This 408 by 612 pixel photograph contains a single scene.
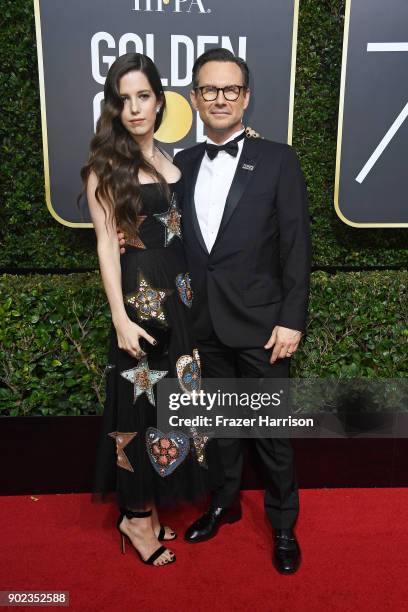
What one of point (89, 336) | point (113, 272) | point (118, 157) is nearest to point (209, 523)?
point (89, 336)

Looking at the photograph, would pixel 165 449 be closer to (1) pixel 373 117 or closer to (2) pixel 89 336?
(2) pixel 89 336

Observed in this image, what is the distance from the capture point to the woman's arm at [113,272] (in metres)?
2.08

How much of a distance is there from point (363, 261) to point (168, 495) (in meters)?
2.16

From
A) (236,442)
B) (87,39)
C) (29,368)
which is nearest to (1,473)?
(29,368)

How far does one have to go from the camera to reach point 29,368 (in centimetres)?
288

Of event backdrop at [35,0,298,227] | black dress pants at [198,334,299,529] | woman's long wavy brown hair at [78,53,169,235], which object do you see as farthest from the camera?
event backdrop at [35,0,298,227]

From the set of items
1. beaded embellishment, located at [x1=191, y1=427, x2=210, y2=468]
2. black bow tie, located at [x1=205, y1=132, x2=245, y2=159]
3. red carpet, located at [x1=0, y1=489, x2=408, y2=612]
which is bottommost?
red carpet, located at [x1=0, y1=489, x2=408, y2=612]

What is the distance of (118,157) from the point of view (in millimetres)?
2064

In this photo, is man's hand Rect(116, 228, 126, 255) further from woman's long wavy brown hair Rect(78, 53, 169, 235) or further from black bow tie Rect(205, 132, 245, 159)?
black bow tie Rect(205, 132, 245, 159)

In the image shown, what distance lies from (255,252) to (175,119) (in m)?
1.33

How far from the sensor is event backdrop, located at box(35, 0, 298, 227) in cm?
297

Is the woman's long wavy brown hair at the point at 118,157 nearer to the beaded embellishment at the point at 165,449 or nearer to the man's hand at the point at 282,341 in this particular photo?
the man's hand at the point at 282,341

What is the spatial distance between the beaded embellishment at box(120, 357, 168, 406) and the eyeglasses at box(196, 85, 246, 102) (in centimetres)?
112

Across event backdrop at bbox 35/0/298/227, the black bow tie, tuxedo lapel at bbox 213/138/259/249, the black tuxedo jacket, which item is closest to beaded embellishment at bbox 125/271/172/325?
the black tuxedo jacket
